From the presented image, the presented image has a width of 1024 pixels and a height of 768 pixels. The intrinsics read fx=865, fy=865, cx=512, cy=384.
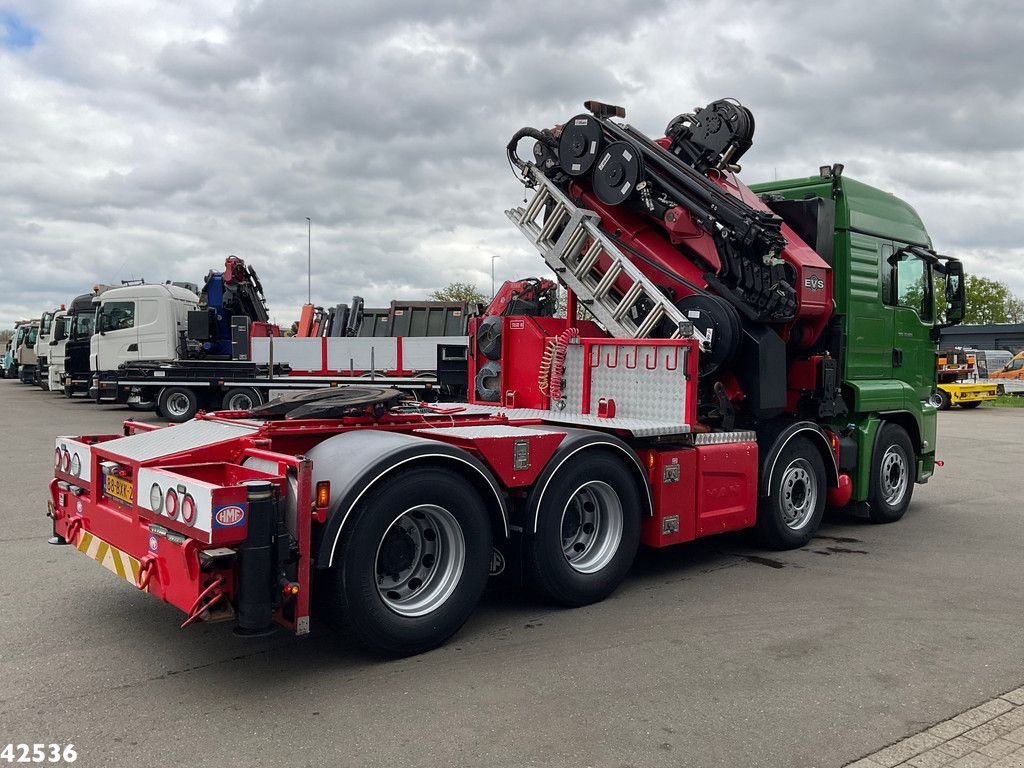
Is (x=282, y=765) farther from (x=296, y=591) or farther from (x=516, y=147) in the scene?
(x=516, y=147)

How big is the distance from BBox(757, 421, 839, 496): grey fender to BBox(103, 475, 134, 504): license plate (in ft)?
15.9

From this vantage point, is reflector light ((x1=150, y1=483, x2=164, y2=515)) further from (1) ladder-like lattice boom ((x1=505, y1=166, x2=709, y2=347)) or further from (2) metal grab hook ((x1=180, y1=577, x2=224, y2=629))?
(1) ladder-like lattice boom ((x1=505, y1=166, x2=709, y2=347))

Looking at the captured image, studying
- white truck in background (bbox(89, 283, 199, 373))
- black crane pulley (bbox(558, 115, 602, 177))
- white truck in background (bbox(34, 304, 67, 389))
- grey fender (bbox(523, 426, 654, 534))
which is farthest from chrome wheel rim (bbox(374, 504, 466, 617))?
white truck in background (bbox(34, 304, 67, 389))

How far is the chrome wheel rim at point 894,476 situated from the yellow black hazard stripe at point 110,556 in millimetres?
7115

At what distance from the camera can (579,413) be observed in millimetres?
7438

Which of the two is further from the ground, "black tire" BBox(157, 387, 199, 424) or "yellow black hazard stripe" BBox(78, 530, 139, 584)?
"black tire" BBox(157, 387, 199, 424)

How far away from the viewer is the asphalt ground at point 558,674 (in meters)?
3.69

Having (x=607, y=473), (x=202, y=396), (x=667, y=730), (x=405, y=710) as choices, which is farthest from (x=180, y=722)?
(x=202, y=396)

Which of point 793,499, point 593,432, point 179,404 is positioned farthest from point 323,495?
point 179,404

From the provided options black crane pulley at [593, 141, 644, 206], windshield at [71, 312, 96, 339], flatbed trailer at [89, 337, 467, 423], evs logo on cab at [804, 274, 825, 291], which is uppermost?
black crane pulley at [593, 141, 644, 206]

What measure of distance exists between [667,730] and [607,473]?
85.1 inches

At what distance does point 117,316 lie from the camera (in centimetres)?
2119

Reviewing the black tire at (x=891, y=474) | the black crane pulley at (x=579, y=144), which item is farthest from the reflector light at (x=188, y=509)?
the black tire at (x=891, y=474)

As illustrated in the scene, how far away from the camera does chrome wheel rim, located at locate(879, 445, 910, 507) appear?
8.81m
